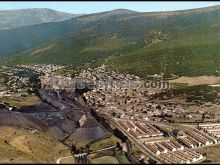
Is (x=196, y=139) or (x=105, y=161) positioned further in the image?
(x=196, y=139)

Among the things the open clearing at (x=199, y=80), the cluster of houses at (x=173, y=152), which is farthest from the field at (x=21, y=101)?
the open clearing at (x=199, y=80)

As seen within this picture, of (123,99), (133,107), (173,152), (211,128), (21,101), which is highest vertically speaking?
(173,152)

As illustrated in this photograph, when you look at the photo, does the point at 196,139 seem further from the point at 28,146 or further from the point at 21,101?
the point at 21,101

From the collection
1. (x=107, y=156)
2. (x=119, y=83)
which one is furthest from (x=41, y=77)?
(x=107, y=156)

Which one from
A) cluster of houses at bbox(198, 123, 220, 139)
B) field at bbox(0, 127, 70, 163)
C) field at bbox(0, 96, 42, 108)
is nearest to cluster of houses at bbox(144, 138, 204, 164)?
cluster of houses at bbox(198, 123, 220, 139)

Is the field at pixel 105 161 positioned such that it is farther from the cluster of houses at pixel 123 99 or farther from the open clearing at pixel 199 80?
the open clearing at pixel 199 80

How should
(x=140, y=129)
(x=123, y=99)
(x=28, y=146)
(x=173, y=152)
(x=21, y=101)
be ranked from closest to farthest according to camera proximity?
(x=28, y=146) < (x=173, y=152) < (x=140, y=129) < (x=21, y=101) < (x=123, y=99)

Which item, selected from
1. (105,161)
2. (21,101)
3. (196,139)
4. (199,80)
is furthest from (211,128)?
(199,80)

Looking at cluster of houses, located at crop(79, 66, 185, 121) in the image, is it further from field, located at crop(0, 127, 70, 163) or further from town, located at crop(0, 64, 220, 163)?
field, located at crop(0, 127, 70, 163)
